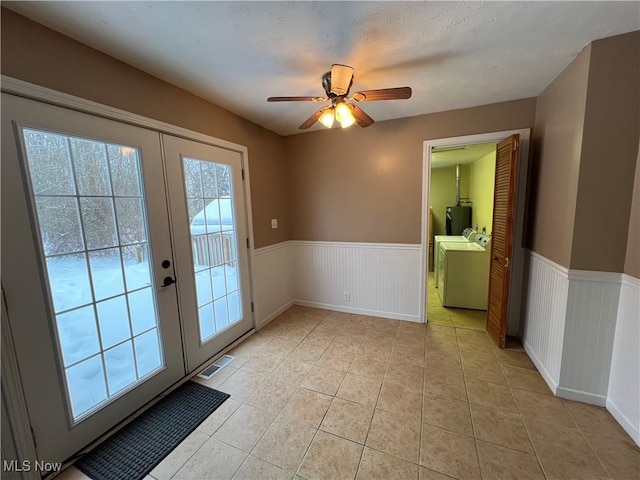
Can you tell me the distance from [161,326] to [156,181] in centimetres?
110

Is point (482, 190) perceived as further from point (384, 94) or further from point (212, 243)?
point (212, 243)

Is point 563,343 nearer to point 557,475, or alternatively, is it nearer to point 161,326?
point 557,475

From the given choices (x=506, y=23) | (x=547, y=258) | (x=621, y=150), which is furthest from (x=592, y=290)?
(x=506, y=23)

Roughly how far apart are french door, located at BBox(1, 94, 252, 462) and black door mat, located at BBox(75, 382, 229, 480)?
0.11 metres

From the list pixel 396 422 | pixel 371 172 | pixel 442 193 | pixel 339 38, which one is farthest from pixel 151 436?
pixel 442 193

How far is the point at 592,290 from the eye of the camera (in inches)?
67.3

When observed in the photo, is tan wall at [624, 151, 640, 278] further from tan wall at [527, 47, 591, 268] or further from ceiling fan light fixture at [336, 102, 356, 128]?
ceiling fan light fixture at [336, 102, 356, 128]

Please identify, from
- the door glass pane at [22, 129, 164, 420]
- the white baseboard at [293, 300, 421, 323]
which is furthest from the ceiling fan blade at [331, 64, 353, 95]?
the white baseboard at [293, 300, 421, 323]

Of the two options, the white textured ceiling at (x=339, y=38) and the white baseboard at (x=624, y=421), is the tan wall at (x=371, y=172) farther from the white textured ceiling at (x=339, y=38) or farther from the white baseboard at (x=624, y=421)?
the white baseboard at (x=624, y=421)

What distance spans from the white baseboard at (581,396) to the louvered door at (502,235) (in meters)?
0.63

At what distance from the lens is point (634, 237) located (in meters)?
1.56

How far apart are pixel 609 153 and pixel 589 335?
3.96 feet

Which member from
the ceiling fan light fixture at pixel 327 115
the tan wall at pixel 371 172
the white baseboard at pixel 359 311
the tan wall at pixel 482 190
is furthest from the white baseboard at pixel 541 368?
the ceiling fan light fixture at pixel 327 115

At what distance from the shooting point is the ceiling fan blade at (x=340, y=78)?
5.07ft
